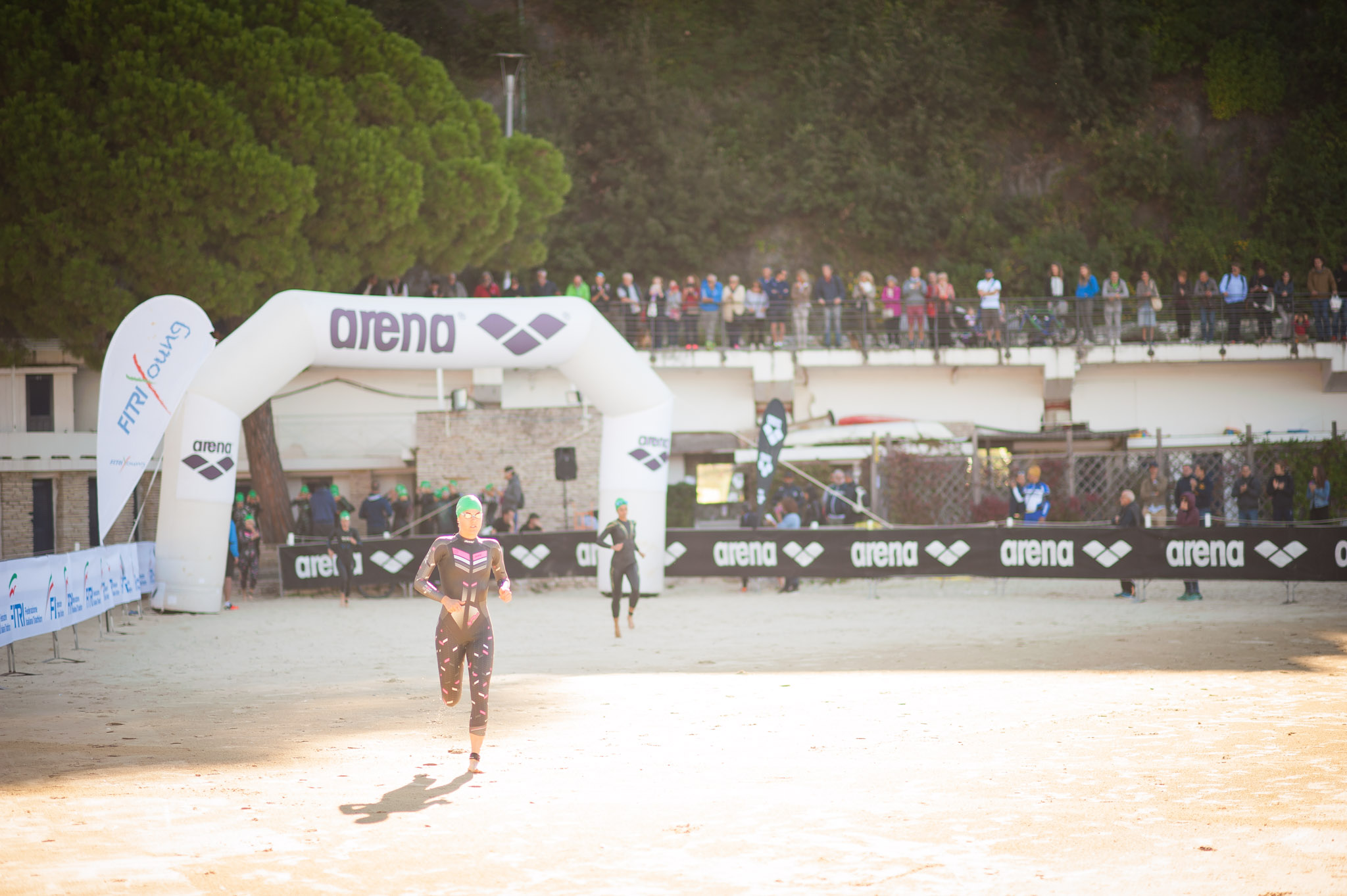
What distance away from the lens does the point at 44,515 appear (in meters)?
30.0

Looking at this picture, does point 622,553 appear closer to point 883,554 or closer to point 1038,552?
point 883,554

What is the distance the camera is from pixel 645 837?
6.84m

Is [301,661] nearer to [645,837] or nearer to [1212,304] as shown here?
[645,837]

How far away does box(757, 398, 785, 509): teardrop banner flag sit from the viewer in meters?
22.6

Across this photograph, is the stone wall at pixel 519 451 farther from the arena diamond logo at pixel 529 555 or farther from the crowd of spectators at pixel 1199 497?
the crowd of spectators at pixel 1199 497

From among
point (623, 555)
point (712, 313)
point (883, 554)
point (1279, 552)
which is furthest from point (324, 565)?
point (1279, 552)

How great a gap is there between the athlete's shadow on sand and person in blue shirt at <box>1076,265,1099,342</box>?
27.4 m

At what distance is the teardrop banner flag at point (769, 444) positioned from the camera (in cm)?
2258

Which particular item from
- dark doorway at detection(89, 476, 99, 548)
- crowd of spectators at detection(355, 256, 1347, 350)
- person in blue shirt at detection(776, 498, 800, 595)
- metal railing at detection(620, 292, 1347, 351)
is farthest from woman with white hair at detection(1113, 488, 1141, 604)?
dark doorway at detection(89, 476, 99, 548)

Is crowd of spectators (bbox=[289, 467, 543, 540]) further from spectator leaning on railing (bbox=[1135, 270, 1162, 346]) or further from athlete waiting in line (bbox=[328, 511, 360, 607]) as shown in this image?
spectator leaning on railing (bbox=[1135, 270, 1162, 346])

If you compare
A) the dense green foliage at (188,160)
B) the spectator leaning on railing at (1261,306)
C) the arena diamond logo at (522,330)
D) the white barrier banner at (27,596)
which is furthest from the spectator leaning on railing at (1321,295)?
the white barrier banner at (27,596)

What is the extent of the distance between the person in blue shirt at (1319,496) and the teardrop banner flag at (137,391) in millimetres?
17859

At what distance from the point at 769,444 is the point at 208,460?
9121 millimetres

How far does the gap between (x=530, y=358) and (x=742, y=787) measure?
12341mm
